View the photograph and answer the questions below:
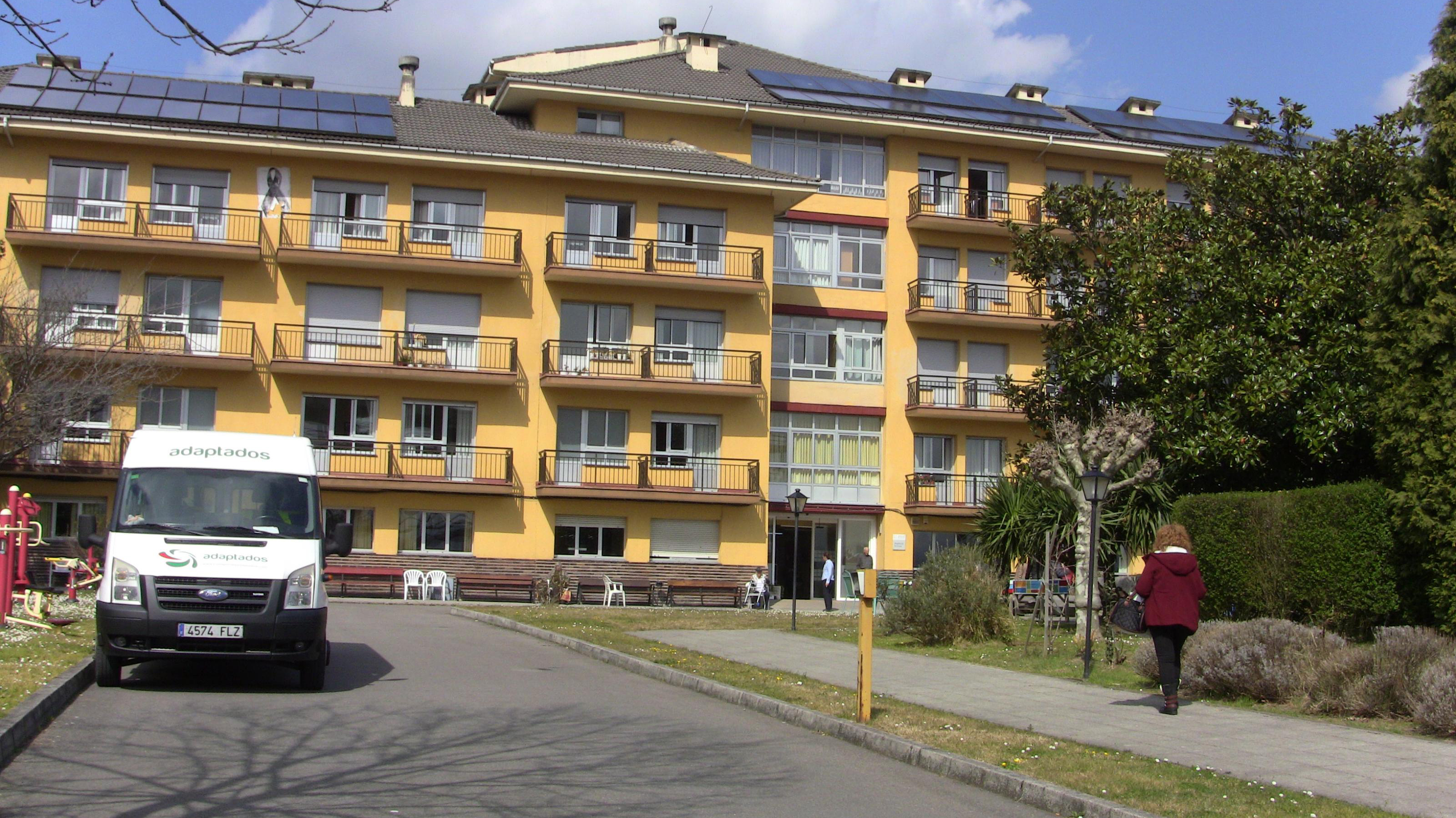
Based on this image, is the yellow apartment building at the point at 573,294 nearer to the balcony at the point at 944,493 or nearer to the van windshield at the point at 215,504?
the balcony at the point at 944,493

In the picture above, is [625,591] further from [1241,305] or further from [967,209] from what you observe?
[1241,305]

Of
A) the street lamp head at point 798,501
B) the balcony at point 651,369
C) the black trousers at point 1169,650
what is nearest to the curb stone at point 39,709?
the black trousers at point 1169,650

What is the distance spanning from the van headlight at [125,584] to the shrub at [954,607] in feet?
37.2

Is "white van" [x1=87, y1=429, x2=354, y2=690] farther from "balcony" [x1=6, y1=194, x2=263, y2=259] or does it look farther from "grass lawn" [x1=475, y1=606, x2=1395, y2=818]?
"balcony" [x1=6, y1=194, x2=263, y2=259]

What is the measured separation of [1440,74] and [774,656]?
34.2 ft

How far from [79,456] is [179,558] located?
25582 millimetres

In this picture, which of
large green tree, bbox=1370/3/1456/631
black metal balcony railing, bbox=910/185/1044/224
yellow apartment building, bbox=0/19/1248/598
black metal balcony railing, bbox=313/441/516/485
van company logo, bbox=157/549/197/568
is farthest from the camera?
black metal balcony railing, bbox=910/185/1044/224

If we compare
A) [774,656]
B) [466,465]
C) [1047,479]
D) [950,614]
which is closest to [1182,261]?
[1047,479]

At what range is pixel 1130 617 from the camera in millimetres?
12430

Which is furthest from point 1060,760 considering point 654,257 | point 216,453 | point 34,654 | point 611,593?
point 654,257

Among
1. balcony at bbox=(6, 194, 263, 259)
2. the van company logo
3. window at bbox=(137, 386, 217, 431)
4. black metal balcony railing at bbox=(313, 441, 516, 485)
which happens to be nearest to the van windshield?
the van company logo

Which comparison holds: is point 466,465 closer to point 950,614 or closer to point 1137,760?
point 950,614

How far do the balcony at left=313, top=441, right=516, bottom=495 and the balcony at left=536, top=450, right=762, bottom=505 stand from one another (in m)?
1.31

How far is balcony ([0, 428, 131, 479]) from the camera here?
33.8 metres
